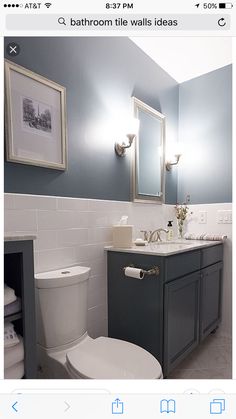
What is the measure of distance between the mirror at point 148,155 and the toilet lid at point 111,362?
40.0 inches

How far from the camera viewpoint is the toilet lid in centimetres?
81

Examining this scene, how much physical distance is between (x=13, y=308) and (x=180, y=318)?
101 centimetres

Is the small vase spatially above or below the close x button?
below

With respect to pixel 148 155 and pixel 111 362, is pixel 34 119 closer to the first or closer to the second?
pixel 148 155

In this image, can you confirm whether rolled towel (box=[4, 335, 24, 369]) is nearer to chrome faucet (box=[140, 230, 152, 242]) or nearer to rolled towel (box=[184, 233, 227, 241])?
chrome faucet (box=[140, 230, 152, 242])

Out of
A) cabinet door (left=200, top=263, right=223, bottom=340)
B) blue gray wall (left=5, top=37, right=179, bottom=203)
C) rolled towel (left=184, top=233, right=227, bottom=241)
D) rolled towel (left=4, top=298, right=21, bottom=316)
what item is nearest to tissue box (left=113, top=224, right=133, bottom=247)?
blue gray wall (left=5, top=37, right=179, bottom=203)

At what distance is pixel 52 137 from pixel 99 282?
93 cm

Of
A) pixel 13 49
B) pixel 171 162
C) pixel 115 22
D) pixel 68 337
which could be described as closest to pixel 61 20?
pixel 115 22

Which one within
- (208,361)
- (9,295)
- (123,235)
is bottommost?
(208,361)

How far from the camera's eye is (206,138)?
6.86ft

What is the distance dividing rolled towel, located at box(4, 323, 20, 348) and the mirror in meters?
1.18
